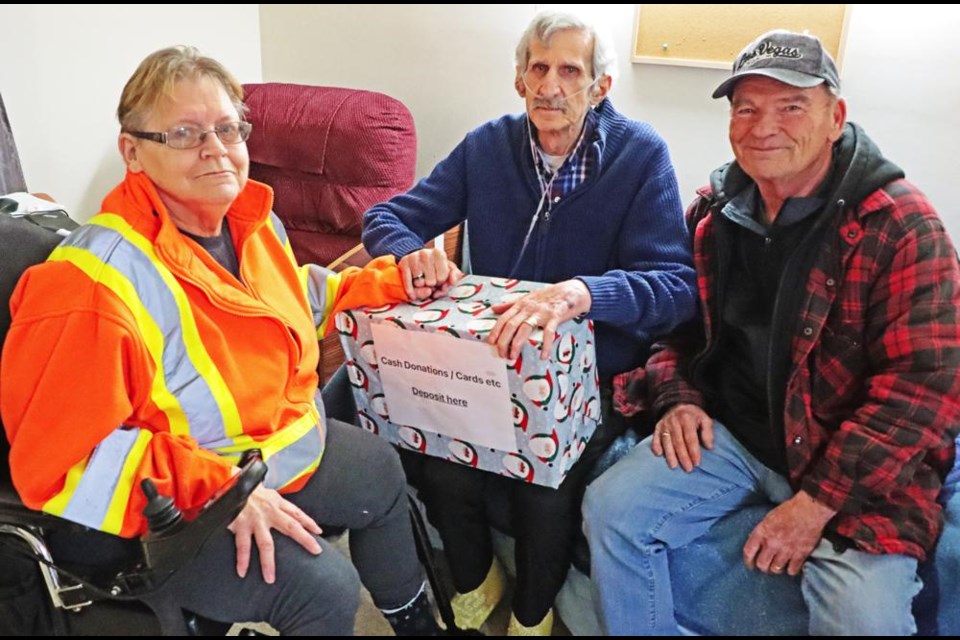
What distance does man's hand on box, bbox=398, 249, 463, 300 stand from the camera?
1414 mm

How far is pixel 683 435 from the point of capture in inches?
57.5

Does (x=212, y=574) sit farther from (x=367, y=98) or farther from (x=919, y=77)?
(x=919, y=77)

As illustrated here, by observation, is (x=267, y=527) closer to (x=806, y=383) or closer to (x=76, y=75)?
(x=806, y=383)

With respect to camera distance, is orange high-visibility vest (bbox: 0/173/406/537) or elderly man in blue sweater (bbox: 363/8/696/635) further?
elderly man in blue sweater (bbox: 363/8/696/635)

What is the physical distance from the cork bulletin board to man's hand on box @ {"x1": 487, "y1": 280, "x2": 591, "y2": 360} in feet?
3.34

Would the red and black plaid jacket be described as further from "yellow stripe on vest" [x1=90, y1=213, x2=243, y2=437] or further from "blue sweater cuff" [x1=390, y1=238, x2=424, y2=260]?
"yellow stripe on vest" [x1=90, y1=213, x2=243, y2=437]

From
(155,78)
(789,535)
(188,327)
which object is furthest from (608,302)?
(155,78)

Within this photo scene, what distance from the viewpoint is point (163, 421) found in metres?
1.12

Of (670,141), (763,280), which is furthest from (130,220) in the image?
(670,141)

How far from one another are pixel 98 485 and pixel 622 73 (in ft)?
5.79

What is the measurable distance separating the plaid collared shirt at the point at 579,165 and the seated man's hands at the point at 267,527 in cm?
84

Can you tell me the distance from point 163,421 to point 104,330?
0.17m

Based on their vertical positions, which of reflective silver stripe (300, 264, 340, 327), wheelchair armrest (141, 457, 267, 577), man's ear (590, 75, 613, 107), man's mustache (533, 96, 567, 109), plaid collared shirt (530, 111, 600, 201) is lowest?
wheelchair armrest (141, 457, 267, 577)

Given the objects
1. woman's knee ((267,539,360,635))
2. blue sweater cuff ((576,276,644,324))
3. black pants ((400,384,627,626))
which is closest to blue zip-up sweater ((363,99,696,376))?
blue sweater cuff ((576,276,644,324))
